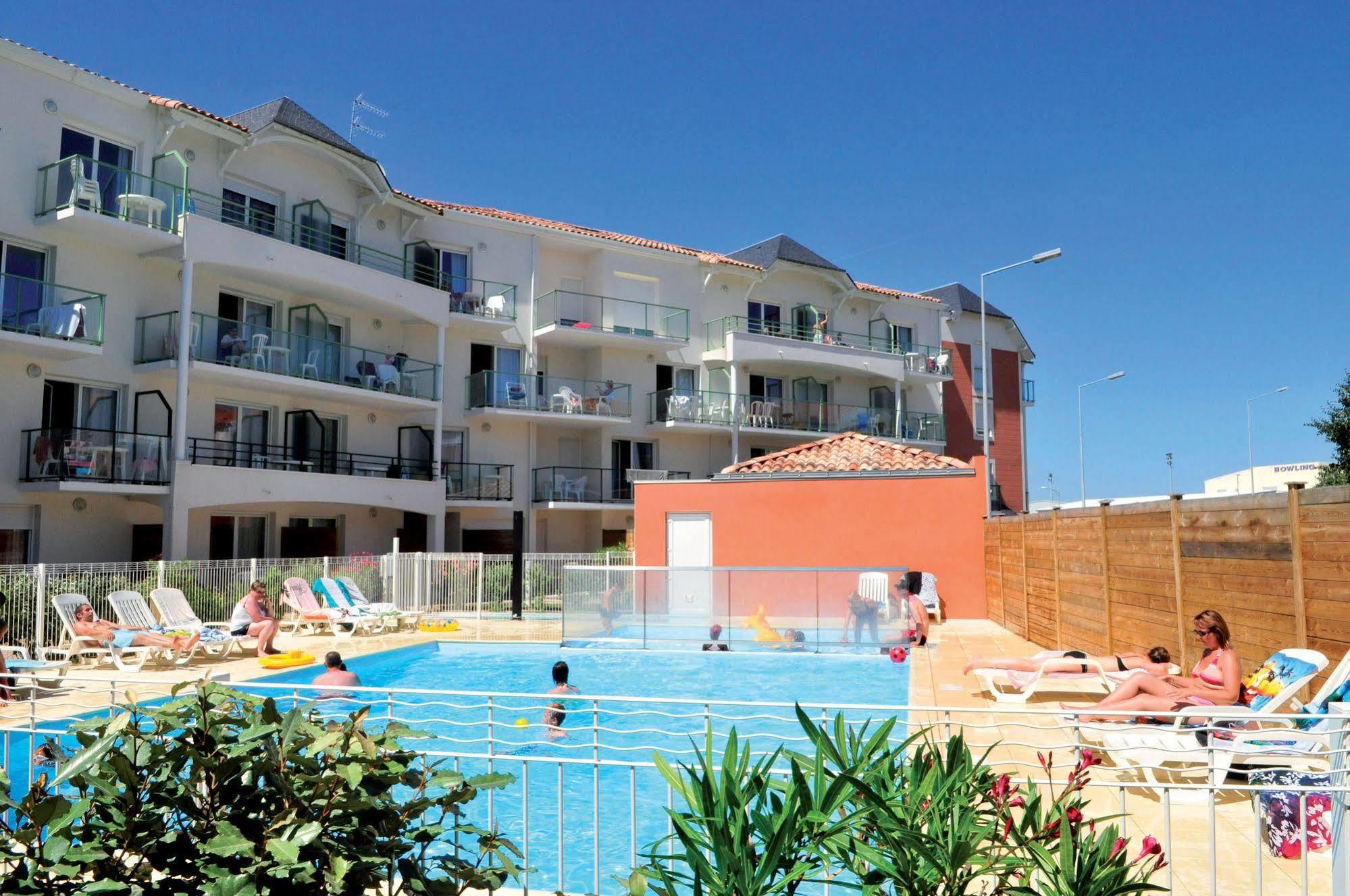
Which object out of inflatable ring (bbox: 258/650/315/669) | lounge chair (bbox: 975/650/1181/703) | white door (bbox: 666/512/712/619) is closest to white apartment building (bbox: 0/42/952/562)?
inflatable ring (bbox: 258/650/315/669)

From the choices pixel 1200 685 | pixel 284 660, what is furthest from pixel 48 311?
pixel 1200 685

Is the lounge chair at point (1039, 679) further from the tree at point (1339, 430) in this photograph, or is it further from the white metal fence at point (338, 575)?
the tree at point (1339, 430)

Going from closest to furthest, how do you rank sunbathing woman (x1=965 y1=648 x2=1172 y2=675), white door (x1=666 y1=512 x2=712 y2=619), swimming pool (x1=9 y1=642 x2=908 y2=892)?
swimming pool (x1=9 y1=642 x2=908 y2=892)
sunbathing woman (x1=965 y1=648 x2=1172 y2=675)
white door (x1=666 y1=512 x2=712 y2=619)

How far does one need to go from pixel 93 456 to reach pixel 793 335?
24154mm

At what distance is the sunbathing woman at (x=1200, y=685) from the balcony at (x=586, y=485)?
21.1 m

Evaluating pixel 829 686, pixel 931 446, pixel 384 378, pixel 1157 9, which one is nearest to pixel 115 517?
pixel 384 378

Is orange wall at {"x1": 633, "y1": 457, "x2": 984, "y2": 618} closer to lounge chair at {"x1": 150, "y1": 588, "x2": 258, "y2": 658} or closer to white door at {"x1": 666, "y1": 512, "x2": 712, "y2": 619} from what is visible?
white door at {"x1": 666, "y1": 512, "x2": 712, "y2": 619}

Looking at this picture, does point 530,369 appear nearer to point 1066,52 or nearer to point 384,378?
point 384,378

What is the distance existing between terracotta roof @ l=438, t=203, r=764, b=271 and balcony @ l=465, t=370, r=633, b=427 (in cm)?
473

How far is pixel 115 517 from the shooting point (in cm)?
1997

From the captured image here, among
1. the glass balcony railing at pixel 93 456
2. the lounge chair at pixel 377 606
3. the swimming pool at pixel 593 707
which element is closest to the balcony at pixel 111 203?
the glass balcony railing at pixel 93 456

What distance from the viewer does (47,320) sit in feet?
58.6

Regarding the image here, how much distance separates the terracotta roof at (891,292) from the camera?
3866 cm

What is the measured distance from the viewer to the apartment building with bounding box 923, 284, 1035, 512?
42156 millimetres
